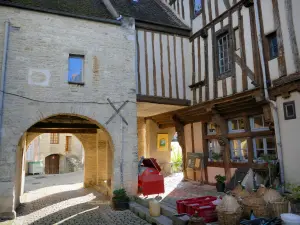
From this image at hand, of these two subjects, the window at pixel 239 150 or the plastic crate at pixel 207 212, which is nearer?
the plastic crate at pixel 207 212

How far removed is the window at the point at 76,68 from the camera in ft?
24.8

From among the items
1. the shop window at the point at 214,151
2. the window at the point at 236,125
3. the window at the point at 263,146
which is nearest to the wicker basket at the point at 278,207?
the window at the point at 263,146

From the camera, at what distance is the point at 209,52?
831cm

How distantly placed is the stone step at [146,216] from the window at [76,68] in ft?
12.3

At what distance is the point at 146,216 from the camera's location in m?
5.85

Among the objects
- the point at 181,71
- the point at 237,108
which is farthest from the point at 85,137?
the point at 237,108

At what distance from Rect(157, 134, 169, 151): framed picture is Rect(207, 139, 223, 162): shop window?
330 centimetres

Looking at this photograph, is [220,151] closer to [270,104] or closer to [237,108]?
[237,108]

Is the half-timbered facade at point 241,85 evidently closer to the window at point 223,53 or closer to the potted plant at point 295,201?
the window at point 223,53

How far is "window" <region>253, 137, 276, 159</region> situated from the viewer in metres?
6.78

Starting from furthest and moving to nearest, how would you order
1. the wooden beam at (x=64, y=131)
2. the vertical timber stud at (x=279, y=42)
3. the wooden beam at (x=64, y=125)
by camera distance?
the wooden beam at (x=64, y=131)
the wooden beam at (x=64, y=125)
the vertical timber stud at (x=279, y=42)

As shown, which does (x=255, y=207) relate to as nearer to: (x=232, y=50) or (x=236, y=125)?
(x=236, y=125)

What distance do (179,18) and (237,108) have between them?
173 inches

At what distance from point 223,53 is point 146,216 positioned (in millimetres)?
5143
